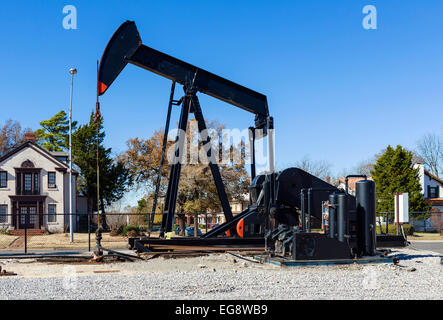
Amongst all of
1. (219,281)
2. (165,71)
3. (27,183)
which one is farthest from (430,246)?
(27,183)

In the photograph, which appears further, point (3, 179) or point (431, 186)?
point (431, 186)

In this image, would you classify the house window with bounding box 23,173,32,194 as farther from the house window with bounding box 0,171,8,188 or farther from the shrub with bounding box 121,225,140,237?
the shrub with bounding box 121,225,140,237

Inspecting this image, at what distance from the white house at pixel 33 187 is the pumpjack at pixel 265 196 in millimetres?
25006

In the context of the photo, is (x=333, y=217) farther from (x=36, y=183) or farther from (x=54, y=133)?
(x=54, y=133)

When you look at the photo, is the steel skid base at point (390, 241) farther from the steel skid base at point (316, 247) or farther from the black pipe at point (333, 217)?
the black pipe at point (333, 217)

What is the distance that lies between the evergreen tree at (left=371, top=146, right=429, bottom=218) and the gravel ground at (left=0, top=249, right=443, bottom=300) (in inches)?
1149

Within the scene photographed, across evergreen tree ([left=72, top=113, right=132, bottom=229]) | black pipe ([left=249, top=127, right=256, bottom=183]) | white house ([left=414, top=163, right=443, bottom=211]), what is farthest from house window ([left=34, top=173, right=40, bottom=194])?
white house ([left=414, top=163, right=443, bottom=211])

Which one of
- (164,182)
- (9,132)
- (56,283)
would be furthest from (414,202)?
(9,132)

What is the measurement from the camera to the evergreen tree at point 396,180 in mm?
37812

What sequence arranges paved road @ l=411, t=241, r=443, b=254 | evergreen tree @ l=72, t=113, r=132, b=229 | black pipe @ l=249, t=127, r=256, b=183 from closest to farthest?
1. black pipe @ l=249, t=127, r=256, b=183
2. paved road @ l=411, t=241, r=443, b=254
3. evergreen tree @ l=72, t=113, r=132, b=229

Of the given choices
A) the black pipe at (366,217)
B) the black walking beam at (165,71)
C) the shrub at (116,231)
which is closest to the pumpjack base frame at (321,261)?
the black pipe at (366,217)

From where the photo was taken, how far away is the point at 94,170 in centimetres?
4216

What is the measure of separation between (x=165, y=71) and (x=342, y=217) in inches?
230

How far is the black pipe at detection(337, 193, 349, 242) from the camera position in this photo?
9.30 metres
